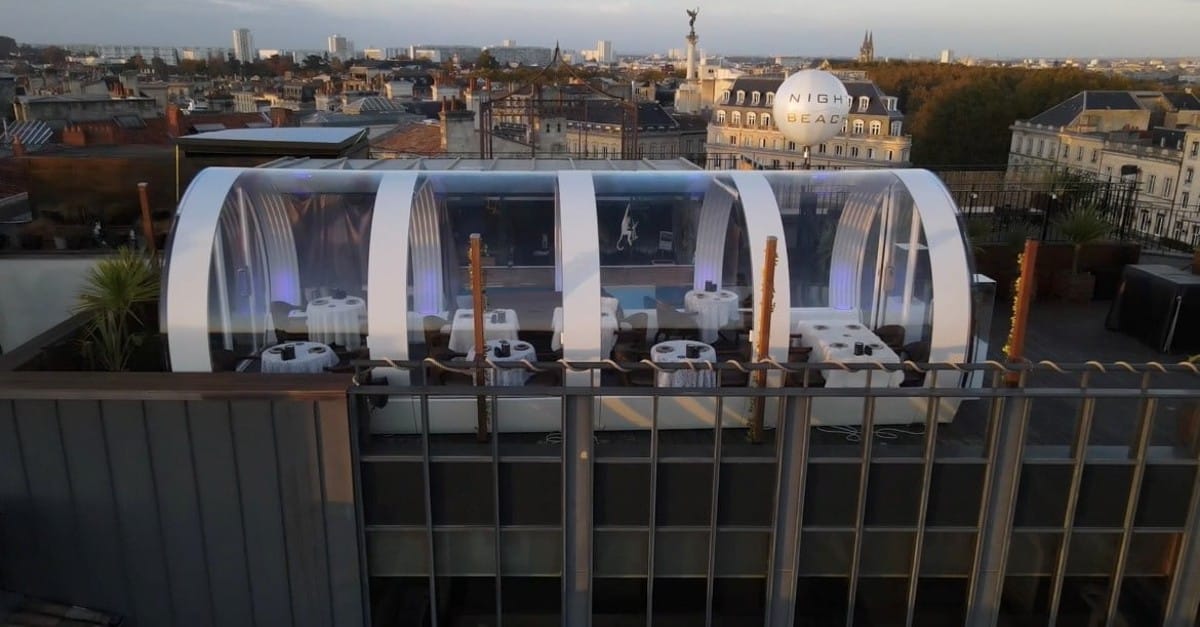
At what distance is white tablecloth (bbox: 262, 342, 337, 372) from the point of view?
739cm

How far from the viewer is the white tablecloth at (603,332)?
24.5ft

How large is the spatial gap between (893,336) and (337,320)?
18.8ft

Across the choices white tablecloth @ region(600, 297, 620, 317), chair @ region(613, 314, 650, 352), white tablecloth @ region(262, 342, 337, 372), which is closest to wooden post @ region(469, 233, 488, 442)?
white tablecloth @ region(600, 297, 620, 317)

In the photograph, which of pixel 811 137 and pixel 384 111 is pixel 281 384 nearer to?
pixel 811 137

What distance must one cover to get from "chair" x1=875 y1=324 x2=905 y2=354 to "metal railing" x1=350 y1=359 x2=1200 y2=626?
1272mm

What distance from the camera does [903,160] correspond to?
196ft

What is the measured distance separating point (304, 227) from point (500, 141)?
25.6 metres

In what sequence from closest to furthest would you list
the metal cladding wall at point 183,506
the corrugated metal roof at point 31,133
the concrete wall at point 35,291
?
the metal cladding wall at point 183,506 → the concrete wall at point 35,291 → the corrugated metal roof at point 31,133

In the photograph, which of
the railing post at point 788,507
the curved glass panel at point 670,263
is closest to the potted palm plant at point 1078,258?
the curved glass panel at point 670,263

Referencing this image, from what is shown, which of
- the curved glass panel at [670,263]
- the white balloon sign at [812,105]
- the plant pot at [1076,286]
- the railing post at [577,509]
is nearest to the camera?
the railing post at [577,509]

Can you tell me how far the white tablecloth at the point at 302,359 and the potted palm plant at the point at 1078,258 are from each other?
10889 mm

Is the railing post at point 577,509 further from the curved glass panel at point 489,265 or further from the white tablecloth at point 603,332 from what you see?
the curved glass panel at point 489,265

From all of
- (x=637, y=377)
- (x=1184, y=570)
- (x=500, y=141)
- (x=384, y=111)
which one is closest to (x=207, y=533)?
(x=637, y=377)

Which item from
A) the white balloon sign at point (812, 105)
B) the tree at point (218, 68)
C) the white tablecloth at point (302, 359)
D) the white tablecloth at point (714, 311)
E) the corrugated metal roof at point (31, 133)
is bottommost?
the white tablecloth at point (302, 359)
